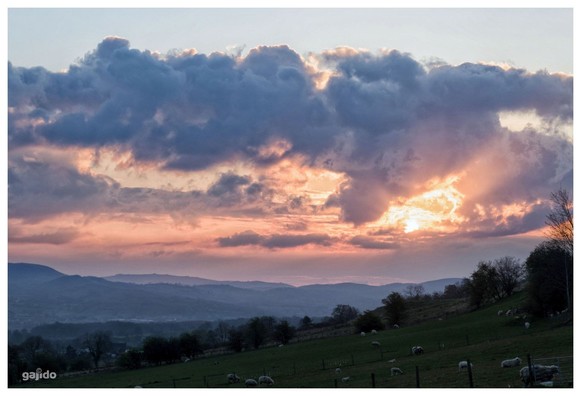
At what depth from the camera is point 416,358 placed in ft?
230

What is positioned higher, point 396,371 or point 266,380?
point 396,371

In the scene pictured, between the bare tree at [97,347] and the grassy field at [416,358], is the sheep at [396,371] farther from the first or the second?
the bare tree at [97,347]

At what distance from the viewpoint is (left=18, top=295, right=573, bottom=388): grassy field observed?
47.6m

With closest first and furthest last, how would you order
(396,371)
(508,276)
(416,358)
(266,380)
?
(396,371) < (266,380) < (416,358) < (508,276)

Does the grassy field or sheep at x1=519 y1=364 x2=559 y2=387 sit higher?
sheep at x1=519 y1=364 x2=559 y2=387

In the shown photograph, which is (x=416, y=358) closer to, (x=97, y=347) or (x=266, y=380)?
(x=266, y=380)

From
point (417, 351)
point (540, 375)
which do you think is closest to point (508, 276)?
point (417, 351)

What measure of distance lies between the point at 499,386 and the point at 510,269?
99.7 metres

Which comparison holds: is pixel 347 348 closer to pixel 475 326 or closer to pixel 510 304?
pixel 475 326

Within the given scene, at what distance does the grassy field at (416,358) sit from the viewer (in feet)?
156

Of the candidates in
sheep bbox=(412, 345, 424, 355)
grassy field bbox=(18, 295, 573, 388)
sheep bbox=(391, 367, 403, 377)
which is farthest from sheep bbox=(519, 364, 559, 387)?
sheep bbox=(412, 345, 424, 355)

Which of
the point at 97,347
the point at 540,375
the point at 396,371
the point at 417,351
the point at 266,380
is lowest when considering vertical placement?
the point at 97,347

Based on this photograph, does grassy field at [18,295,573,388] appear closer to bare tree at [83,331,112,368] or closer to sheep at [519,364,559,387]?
sheep at [519,364,559,387]

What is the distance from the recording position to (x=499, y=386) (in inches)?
1507
